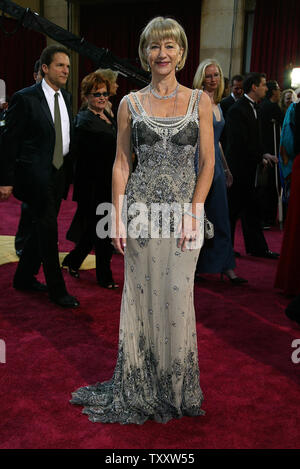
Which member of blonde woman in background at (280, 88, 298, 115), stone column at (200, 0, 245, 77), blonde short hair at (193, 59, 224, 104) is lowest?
blonde short hair at (193, 59, 224, 104)

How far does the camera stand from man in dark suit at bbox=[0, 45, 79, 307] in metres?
3.50

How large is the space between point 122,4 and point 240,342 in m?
10.9

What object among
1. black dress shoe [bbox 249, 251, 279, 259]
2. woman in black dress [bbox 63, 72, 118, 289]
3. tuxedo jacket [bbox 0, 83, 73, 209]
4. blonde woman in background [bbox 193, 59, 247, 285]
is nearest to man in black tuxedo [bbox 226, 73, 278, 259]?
black dress shoe [bbox 249, 251, 279, 259]

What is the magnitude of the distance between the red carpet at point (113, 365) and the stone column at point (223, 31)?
23.9 ft

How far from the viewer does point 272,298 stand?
13.3 feet

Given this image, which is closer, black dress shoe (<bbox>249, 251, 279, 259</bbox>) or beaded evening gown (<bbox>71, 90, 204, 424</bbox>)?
beaded evening gown (<bbox>71, 90, 204, 424</bbox>)

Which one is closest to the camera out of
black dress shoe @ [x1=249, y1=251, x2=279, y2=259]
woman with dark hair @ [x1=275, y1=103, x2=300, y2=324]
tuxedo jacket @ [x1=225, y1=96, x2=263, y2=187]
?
woman with dark hair @ [x1=275, y1=103, x2=300, y2=324]

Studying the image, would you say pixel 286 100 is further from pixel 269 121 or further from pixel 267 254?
pixel 267 254

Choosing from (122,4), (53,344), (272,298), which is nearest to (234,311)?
(272,298)

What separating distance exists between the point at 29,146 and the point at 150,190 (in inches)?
65.4

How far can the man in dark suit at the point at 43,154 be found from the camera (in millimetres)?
3498

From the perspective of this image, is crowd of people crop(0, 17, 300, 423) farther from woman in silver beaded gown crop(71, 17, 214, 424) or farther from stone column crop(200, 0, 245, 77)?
stone column crop(200, 0, 245, 77)

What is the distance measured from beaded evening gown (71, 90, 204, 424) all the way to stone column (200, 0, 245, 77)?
29.3 feet

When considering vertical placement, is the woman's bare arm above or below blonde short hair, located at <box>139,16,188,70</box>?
below
